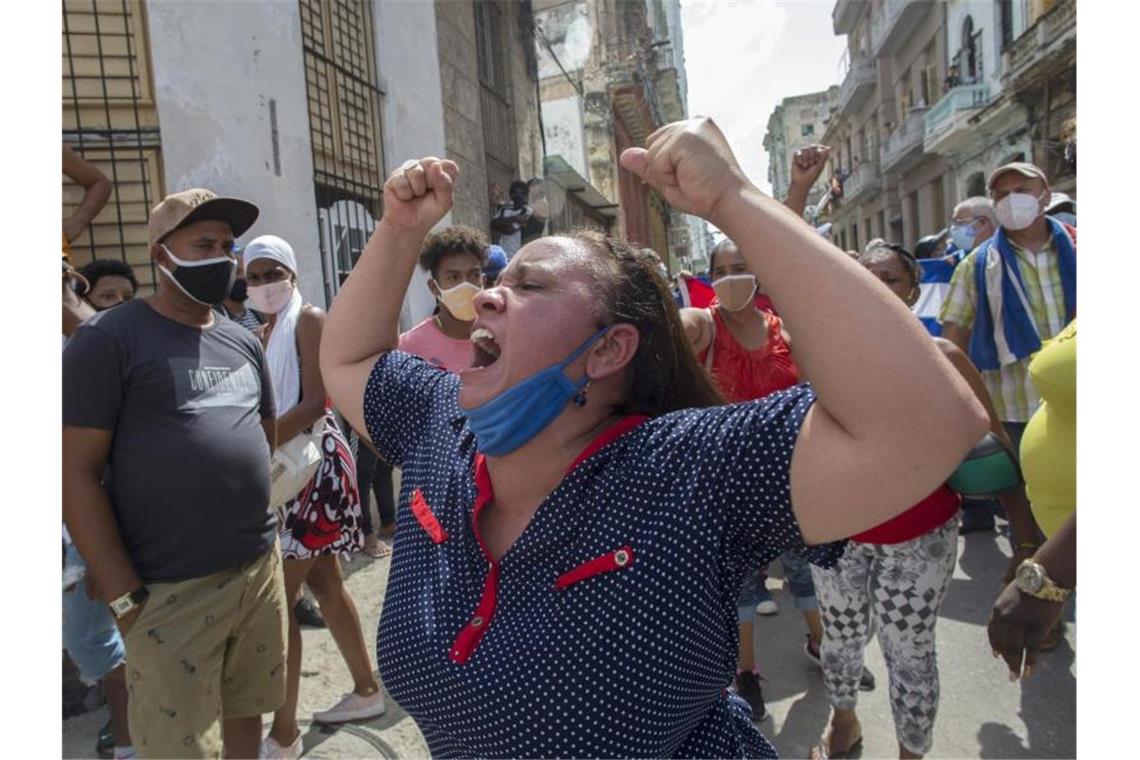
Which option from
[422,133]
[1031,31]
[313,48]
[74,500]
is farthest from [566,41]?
[74,500]

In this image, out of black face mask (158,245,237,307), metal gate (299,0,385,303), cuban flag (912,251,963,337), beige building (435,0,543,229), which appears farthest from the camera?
beige building (435,0,543,229)

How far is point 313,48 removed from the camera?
7.49 meters

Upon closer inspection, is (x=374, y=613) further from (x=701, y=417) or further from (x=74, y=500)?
(x=701, y=417)

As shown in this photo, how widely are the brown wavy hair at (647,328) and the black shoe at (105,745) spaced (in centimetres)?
296

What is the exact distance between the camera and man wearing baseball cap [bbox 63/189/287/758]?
2.22 meters

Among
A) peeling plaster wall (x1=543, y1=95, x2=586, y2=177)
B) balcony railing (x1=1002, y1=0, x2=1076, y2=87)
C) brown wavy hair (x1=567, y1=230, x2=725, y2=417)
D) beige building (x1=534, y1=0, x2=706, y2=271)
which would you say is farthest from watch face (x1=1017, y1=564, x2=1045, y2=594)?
peeling plaster wall (x1=543, y1=95, x2=586, y2=177)

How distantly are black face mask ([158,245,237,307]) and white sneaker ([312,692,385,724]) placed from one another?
1.84 meters

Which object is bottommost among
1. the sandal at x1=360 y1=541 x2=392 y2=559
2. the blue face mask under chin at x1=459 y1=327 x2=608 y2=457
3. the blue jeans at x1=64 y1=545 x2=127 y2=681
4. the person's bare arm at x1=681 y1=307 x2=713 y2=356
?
the sandal at x1=360 y1=541 x2=392 y2=559

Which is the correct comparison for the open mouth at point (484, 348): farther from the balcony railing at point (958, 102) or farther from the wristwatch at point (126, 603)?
the balcony railing at point (958, 102)

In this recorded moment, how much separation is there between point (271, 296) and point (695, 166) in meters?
2.77

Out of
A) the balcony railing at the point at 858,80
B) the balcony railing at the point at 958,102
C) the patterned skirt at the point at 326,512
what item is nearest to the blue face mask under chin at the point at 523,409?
the patterned skirt at the point at 326,512

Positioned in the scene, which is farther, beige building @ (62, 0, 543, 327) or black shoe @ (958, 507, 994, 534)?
beige building @ (62, 0, 543, 327)

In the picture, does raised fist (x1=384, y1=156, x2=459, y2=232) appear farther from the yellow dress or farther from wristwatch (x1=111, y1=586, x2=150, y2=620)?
the yellow dress

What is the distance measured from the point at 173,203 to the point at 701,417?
214 cm
